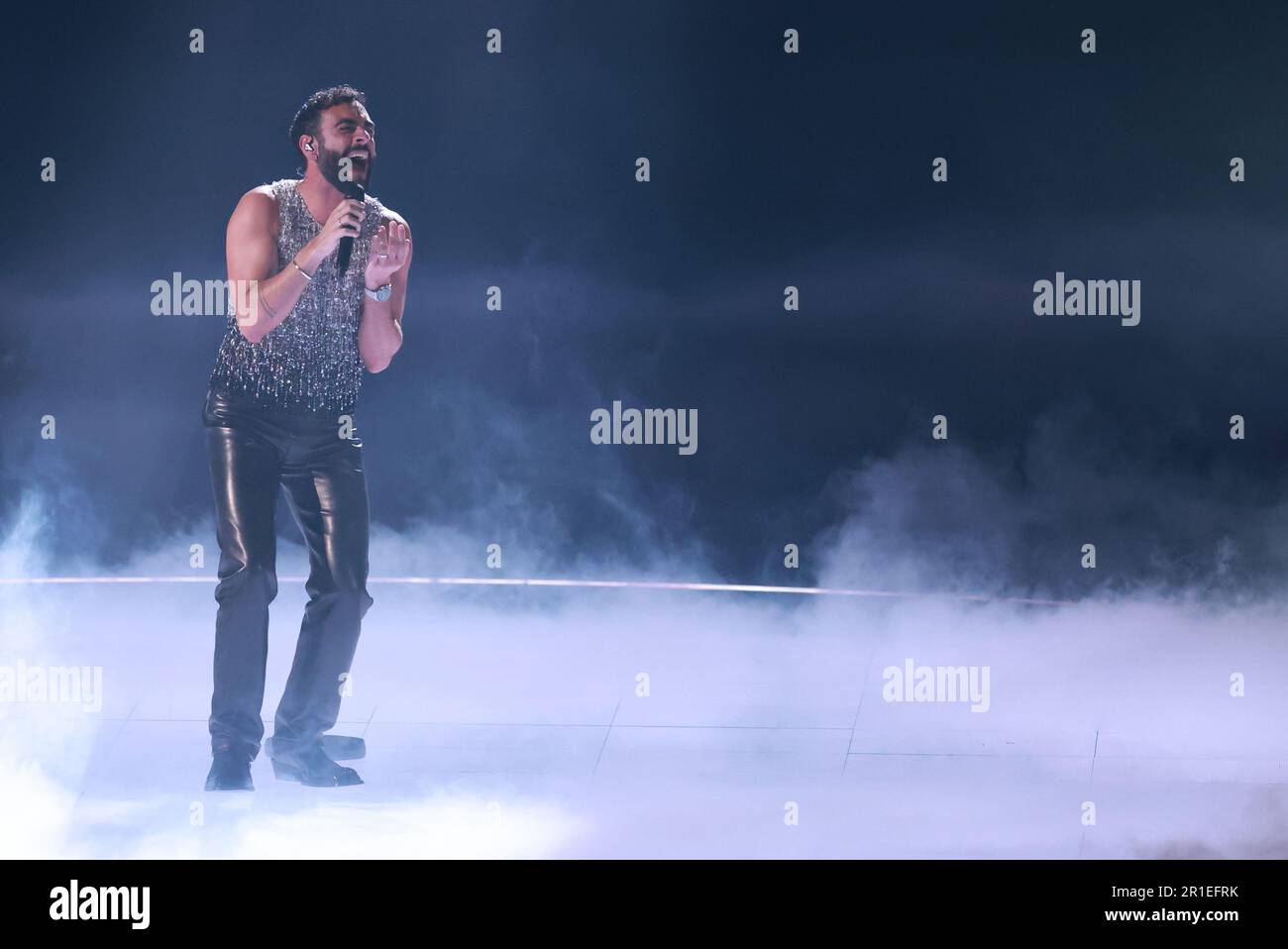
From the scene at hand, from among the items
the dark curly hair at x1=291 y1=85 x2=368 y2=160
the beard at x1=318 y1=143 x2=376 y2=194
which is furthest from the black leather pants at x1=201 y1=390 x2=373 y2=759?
the dark curly hair at x1=291 y1=85 x2=368 y2=160

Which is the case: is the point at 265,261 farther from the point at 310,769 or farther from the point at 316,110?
the point at 310,769

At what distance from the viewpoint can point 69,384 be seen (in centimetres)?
667

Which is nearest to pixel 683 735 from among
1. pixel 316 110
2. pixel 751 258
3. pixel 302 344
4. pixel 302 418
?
pixel 302 418

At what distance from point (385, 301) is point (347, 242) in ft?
0.62

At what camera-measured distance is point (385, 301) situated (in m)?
4.54

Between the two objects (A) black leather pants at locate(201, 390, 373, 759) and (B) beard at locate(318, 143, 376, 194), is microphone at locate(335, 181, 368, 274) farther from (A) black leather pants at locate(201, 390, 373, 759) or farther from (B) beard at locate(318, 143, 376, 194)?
(A) black leather pants at locate(201, 390, 373, 759)

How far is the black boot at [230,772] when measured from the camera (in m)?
4.33

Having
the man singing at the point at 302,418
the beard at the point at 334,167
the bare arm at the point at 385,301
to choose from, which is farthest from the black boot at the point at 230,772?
the beard at the point at 334,167

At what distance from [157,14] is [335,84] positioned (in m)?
0.71

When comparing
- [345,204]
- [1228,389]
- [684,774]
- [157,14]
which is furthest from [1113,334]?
[157,14]
